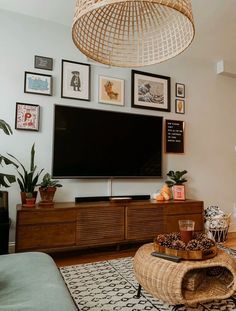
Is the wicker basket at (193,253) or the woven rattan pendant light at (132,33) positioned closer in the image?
the woven rattan pendant light at (132,33)

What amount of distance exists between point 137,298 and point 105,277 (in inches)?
17.4

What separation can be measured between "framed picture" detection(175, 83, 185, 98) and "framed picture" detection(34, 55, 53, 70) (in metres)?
1.79

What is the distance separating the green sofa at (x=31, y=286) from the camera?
2.94ft

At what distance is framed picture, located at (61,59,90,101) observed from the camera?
3.04 m

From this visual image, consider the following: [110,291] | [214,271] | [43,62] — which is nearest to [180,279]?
[214,271]

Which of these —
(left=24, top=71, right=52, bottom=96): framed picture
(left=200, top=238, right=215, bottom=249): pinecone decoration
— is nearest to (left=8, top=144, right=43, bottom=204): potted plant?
(left=24, top=71, right=52, bottom=96): framed picture

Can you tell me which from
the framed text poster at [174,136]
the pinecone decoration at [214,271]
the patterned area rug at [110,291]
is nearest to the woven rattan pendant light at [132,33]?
the pinecone decoration at [214,271]

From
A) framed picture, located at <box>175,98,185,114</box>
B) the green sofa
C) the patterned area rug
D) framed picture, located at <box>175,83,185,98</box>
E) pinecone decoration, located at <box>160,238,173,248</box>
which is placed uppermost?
framed picture, located at <box>175,83,185,98</box>

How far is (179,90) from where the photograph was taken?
3.71 m

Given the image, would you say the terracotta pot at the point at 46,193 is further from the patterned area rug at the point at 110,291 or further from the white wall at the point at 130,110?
the patterned area rug at the point at 110,291

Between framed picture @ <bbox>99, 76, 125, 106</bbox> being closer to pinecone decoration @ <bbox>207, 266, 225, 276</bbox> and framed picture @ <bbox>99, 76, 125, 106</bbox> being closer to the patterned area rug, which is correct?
the patterned area rug

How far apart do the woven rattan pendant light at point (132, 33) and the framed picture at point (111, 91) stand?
5.79 ft

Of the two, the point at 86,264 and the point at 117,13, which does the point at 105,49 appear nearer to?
the point at 117,13

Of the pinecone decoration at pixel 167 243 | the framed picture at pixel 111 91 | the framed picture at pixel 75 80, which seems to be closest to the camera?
the pinecone decoration at pixel 167 243
